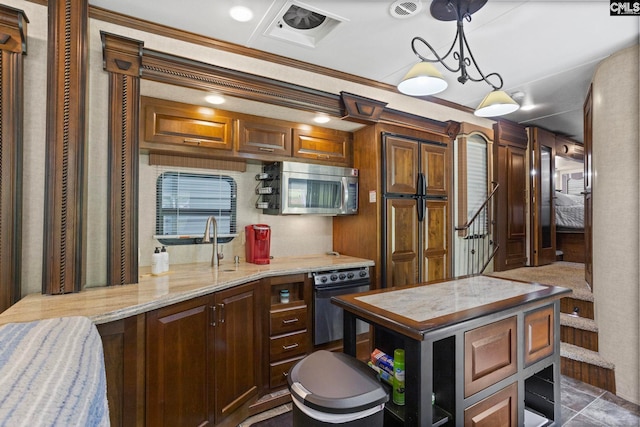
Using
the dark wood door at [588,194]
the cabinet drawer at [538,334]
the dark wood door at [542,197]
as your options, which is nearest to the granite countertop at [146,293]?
the cabinet drawer at [538,334]

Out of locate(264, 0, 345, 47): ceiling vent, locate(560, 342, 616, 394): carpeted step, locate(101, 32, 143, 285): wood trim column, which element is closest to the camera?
locate(101, 32, 143, 285): wood trim column

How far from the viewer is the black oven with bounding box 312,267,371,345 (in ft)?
8.94

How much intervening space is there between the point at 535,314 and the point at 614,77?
2239 millimetres

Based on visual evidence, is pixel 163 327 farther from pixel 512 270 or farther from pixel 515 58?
pixel 512 270

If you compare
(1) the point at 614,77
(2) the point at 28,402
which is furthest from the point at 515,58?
(2) the point at 28,402

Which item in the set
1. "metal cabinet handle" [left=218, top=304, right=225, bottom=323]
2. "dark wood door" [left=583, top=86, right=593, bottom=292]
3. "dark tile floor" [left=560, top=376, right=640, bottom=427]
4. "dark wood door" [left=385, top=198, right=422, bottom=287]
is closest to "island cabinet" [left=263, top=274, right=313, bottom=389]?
"metal cabinet handle" [left=218, top=304, right=225, bottom=323]

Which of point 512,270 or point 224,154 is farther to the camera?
point 512,270

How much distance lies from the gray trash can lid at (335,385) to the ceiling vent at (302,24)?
218 centimetres

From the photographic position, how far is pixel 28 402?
2.09ft

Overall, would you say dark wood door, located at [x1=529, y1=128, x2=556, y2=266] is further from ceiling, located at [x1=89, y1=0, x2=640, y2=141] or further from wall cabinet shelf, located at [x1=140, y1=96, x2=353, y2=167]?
wall cabinet shelf, located at [x1=140, y1=96, x2=353, y2=167]

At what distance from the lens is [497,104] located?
221 centimetres

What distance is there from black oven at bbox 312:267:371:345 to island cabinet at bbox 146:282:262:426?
22.1 inches

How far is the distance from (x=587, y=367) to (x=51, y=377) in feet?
12.4

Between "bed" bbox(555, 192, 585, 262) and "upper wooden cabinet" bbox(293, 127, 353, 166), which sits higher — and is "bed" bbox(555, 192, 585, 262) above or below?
below
